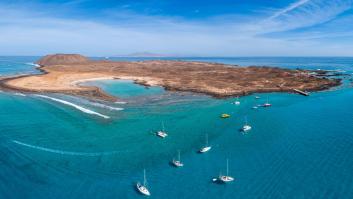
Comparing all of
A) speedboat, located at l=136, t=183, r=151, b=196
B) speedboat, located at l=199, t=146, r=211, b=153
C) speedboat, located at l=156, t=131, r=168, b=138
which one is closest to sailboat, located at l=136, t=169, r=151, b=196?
speedboat, located at l=136, t=183, r=151, b=196

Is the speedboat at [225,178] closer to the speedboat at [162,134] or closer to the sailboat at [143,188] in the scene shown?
the sailboat at [143,188]

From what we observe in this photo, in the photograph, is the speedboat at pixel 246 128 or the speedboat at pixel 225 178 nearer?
the speedboat at pixel 225 178

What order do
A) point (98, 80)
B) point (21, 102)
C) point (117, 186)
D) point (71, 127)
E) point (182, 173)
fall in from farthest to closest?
point (98, 80)
point (21, 102)
point (71, 127)
point (182, 173)
point (117, 186)

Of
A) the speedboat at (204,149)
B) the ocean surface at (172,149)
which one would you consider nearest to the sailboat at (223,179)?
the ocean surface at (172,149)

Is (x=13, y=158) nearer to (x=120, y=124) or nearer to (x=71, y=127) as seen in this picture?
(x=71, y=127)

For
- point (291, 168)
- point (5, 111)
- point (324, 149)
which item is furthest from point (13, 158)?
point (324, 149)

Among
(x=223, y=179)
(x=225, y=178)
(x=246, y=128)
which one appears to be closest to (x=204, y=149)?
(x=225, y=178)

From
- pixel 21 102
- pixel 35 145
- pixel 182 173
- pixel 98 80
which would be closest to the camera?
pixel 182 173

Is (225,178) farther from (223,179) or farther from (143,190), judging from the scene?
(143,190)
